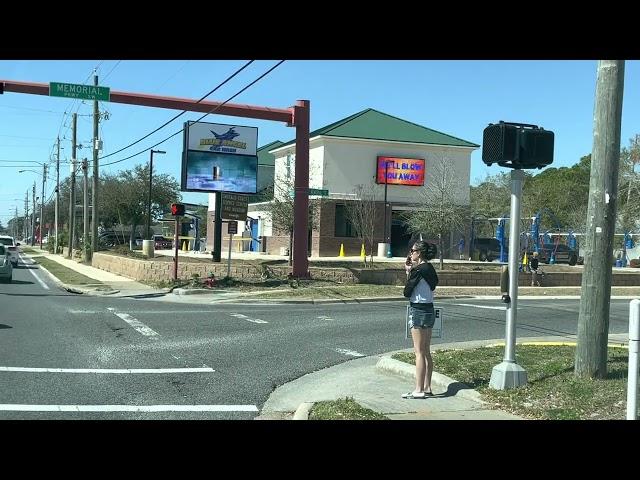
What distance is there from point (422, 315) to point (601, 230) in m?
2.39

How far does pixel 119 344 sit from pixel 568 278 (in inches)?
872

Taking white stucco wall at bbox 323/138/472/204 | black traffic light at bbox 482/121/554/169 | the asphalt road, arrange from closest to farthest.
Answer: the asphalt road → black traffic light at bbox 482/121/554/169 → white stucco wall at bbox 323/138/472/204

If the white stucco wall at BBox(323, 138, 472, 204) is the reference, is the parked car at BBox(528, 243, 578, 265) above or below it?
below

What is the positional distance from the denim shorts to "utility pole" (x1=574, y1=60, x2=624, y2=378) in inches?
72.6

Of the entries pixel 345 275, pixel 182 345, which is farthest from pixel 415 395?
pixel 345 275

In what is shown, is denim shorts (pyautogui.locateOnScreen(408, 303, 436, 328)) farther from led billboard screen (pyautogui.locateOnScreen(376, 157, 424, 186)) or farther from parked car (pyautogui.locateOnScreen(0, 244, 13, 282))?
led billboard screen (pyautogui.locateOnScreen(376, 157, 424, 186))

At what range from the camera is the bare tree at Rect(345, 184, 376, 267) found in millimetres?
35250

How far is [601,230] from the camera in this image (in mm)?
7945

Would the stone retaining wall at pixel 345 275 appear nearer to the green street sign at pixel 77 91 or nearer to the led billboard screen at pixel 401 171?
the green street sign at pixel 77 91

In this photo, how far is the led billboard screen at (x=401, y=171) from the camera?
4231cm

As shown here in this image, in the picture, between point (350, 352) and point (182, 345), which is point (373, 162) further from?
point (182, 345)

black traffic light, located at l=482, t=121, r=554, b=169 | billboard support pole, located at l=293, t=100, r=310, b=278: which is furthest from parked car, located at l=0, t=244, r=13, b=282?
black traffic light, located at l=482, t=121, r=554, b=169
